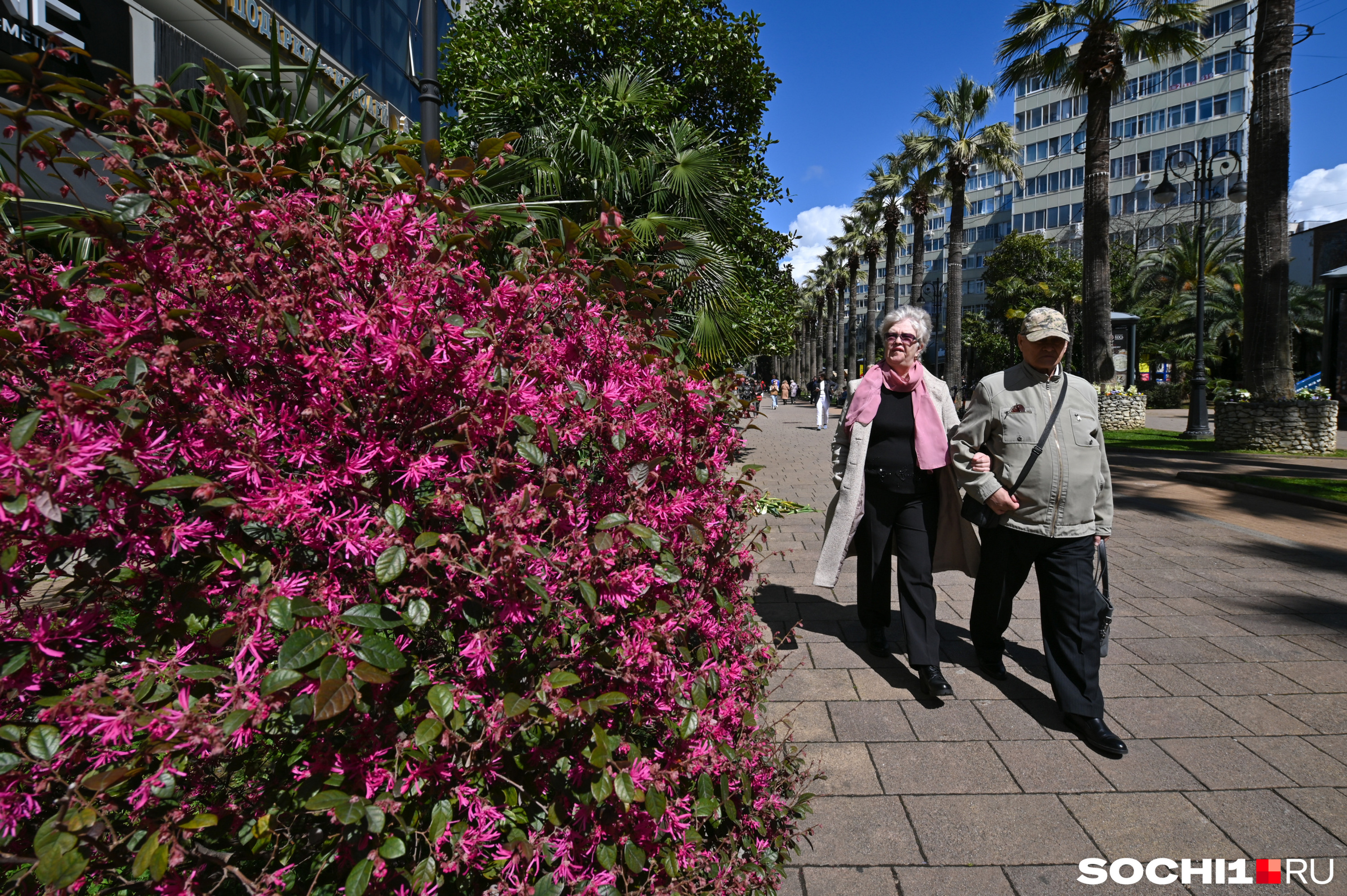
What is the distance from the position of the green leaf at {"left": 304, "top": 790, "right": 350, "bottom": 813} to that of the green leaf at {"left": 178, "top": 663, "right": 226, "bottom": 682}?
26 centimetres

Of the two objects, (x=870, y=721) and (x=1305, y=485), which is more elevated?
(x=1305, y=485)

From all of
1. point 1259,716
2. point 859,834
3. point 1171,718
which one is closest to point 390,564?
point 859,834

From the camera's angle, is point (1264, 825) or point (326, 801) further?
point (1264, 825)

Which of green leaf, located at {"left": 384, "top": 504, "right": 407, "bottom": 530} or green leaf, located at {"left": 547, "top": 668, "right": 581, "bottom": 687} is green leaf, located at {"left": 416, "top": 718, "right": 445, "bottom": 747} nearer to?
green leaf, located at {"left": 547, "top": 668, "right": 581, "bottom": 687}

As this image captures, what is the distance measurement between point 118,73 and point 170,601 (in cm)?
111

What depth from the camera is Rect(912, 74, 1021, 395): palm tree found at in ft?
99.2

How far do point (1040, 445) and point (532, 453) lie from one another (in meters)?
2.69

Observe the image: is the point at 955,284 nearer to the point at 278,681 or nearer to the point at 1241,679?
the point at 1241,679

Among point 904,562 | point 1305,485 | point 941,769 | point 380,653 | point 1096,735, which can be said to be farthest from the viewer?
point 1305,485

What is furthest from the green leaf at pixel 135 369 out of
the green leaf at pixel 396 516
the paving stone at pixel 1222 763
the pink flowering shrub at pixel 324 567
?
the paving stone at pixel 1222 763

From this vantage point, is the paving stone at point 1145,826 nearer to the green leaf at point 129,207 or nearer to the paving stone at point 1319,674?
the paving stone at point 1319,674

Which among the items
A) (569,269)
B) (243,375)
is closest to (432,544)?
(243,375)

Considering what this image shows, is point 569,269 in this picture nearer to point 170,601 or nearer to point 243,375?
point 243,375

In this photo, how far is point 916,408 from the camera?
3812 mm
